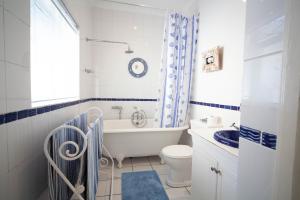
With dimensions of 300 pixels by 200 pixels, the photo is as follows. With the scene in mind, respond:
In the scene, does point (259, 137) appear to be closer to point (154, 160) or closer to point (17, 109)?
point (17, 109)

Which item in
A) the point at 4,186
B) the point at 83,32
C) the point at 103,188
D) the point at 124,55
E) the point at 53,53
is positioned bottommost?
the point at 103,188

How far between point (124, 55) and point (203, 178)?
8.57 feet

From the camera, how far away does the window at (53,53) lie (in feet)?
4.01

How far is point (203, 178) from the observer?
136 centimetres

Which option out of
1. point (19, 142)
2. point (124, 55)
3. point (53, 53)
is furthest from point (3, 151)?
point (124, 55)

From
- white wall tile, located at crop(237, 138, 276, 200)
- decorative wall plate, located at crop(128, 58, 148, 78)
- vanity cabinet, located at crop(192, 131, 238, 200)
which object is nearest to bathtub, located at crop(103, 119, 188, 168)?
vanity cabinet, located at crop(192, 131, 238, 200)

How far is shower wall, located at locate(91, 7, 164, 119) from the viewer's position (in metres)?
3.08

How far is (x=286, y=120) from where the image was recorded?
0.54 m

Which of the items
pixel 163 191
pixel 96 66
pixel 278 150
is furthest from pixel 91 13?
pixel 278 150

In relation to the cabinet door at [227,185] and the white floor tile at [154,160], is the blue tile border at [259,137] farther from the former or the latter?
the white floor tile at [154,160]

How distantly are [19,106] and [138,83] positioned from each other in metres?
2.50

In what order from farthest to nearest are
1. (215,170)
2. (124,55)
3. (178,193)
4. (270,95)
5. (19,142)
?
(124,55) < (178,193) < (215,170) < (19,142) < (270,95)

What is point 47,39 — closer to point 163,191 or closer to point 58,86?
point 58,86

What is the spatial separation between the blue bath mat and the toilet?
0.65 feet
